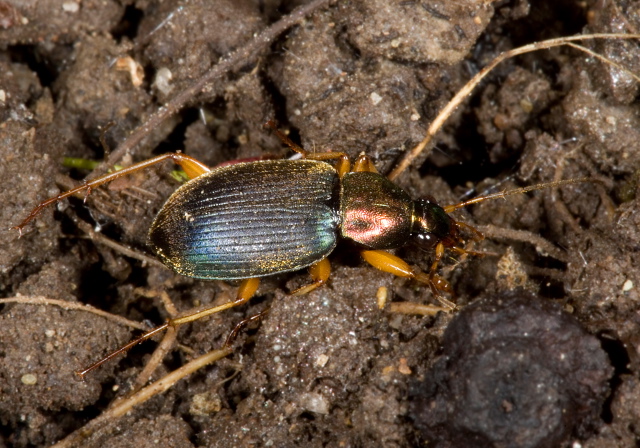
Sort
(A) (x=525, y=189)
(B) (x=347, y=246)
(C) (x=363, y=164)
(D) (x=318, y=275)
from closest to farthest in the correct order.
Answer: (A) (x=525, y=189), (D) (x=318, y=275), (C) (x=363, y=164), (B) (x=347, y=246)

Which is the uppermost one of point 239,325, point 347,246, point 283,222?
point 283,222

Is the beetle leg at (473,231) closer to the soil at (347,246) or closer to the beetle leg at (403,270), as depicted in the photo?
the soil at (347,246)

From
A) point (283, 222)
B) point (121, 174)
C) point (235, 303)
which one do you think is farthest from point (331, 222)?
point (121, 174)

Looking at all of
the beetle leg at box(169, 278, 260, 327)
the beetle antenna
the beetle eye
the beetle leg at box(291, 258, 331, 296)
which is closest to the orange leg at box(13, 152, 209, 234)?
the beetle leg at box(169, 278, 260, 327)

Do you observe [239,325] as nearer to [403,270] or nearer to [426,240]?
[403,270]

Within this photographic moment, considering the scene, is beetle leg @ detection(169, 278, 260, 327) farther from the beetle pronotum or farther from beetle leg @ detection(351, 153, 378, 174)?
beetle leg @ detection(351, 153, 378, 174)

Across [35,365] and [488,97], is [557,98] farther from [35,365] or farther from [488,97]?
[35,365]

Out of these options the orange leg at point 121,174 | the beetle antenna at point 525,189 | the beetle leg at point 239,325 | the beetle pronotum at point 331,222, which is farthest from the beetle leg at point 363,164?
the beetle leg at point 239,325
